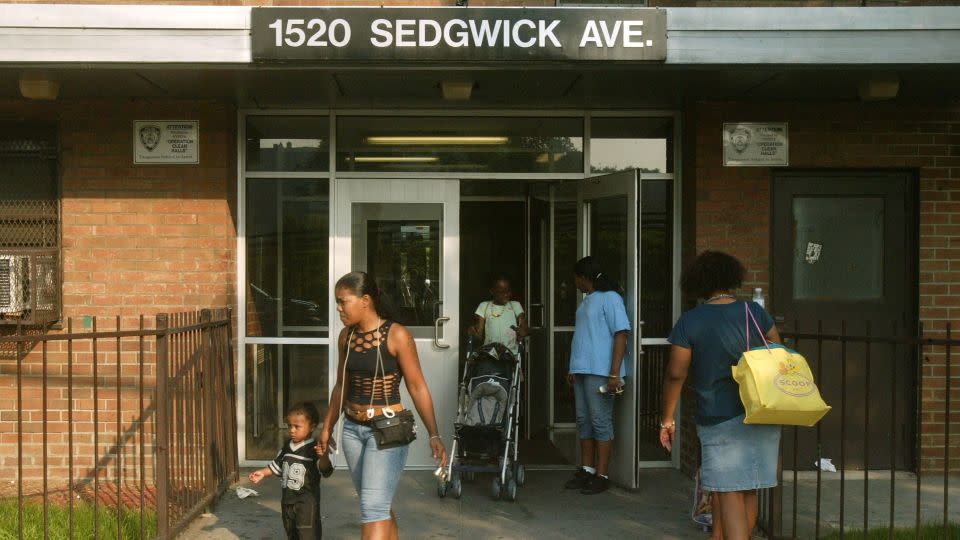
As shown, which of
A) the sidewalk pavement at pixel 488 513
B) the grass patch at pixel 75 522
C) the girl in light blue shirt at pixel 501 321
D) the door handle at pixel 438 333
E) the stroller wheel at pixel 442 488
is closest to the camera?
the grass patch at pixel 75 522

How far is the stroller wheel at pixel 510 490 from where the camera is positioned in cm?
646

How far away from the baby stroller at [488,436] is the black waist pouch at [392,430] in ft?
7.27

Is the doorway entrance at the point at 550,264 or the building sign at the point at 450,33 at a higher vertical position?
the building sign at the point at 450,33

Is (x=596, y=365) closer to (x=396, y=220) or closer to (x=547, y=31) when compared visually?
(x=396, y=220)

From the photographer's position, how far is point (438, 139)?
24.7ft

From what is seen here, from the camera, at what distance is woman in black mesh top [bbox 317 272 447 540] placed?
4.33m

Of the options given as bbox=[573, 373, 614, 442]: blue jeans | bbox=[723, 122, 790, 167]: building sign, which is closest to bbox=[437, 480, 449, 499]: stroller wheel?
bbox=[573, 373, 614, 442]: blue jeans

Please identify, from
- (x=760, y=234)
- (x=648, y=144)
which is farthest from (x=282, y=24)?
(x=760, y=234)

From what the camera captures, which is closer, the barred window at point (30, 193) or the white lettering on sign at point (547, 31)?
the white lettering on sign at point (547, 31)

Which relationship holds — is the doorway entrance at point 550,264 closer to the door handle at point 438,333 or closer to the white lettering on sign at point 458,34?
the door handle at point 438,333

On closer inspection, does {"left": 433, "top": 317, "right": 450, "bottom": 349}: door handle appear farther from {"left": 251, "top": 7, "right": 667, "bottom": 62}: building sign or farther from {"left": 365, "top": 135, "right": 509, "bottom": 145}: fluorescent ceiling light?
{"left": 251, "top": 7, "right": 667, "bottom": 62}: building sign

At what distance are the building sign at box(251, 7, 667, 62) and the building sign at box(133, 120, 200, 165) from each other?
1.64 m

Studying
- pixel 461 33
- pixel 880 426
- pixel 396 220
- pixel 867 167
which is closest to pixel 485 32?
pixel 461 33

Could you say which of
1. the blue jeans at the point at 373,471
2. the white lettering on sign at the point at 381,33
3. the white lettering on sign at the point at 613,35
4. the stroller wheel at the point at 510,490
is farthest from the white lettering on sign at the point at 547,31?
the stroller wheel at the point at 510,490
